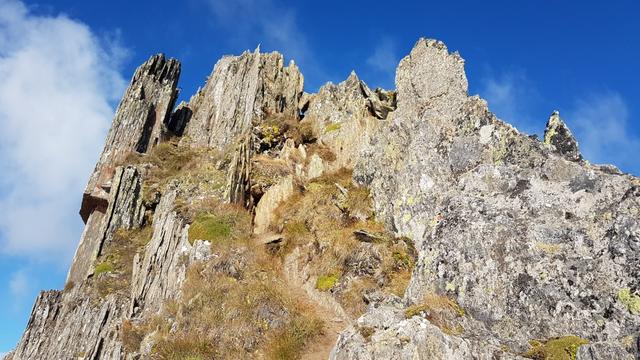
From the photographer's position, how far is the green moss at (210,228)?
81.6 feet

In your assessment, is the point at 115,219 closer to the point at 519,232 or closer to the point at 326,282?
the point at 326,282

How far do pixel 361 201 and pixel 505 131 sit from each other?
883cm

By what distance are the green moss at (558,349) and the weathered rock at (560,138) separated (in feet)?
25.6

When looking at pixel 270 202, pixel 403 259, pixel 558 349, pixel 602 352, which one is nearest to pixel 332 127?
pixel 270 202

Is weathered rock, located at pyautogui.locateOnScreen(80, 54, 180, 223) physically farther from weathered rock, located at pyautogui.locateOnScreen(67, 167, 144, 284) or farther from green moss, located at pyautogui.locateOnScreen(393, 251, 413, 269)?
green moss, located at pyautogui.locateOnScreen(393, 251, 413, 269)

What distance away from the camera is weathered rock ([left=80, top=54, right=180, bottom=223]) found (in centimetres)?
4003

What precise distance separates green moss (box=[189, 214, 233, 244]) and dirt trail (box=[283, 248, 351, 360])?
12.8 feet

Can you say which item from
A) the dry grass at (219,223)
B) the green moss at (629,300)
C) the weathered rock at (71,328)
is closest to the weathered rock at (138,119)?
the weathered rock at (71,328)

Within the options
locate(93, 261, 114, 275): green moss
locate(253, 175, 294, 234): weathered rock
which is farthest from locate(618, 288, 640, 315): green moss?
locate(93, 261, 114, 275): green moss

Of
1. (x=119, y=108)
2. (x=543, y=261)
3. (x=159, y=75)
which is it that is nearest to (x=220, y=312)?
(x=543, y=261)

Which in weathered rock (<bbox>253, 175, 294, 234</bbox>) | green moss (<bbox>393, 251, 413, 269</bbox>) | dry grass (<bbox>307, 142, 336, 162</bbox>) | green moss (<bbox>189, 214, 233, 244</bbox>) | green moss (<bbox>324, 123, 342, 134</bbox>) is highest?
green moss (<bbox>324, 123, 342, 134</bbox>)

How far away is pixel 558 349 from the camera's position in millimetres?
11727

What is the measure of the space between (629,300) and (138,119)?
142 feet

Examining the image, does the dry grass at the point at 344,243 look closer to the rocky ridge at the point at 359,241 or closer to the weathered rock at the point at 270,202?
the rocky ridge at the point at 359,241
